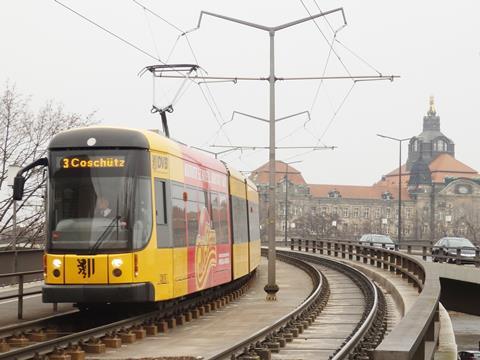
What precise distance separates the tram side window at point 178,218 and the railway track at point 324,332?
7.54 feet

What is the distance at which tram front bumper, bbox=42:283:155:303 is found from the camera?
1590 cm

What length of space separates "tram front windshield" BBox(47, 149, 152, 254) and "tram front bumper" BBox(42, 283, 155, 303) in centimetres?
56

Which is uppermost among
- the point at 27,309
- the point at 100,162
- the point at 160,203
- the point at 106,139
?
the point at 106,139

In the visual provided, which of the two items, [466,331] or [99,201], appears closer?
[99,201]

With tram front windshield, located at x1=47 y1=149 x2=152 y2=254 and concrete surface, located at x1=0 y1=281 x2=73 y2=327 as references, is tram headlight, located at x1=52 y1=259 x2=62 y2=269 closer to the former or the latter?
tram front windshield, located at x1=47 y1=149 x2=152 y2=254

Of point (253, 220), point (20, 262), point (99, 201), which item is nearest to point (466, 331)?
point (253, 220)

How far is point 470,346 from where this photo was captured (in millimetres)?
63438

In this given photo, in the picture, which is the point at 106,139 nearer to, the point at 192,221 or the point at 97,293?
the point at 97,293

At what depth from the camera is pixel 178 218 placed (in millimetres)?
18141

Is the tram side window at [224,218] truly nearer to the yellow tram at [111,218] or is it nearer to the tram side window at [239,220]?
the tram side window at [239,220]

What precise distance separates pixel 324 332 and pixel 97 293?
3997 mm

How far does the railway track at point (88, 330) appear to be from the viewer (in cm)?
1288

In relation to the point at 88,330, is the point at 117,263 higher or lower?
higher

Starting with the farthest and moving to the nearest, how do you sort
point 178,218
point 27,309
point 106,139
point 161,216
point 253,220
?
point 253,220 → point 27,309 → point 178,218 → point 161,216 → point 106,139
